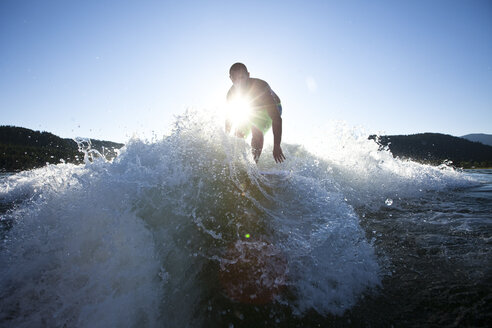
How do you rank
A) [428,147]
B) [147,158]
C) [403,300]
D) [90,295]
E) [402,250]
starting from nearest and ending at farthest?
1. [403,300]
2. [90,295]
3. [402,250]
4. [147,158]
5. [428,147]

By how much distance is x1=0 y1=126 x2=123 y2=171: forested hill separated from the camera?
3158 centimetres

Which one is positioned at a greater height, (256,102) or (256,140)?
(256,102)

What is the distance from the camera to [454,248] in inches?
93.9

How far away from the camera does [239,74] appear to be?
174 inches

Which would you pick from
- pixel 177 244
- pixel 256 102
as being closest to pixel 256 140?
pixel 256 102

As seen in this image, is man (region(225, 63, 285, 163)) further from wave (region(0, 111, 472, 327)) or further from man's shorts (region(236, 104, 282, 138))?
wave (region(0, 111, 472, 327))

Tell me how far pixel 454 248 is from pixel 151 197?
346 centimetres

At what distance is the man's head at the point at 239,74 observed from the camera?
4379 mm

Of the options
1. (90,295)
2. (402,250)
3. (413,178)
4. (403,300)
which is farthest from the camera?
(413,178)

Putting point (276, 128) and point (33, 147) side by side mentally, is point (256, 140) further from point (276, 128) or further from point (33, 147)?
point (33, 147)

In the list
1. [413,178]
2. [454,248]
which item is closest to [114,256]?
[454,248]

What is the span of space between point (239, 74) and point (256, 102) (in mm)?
636

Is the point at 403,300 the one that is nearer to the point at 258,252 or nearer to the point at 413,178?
the point at 258,252

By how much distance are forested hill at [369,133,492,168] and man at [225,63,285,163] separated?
50.3 m
